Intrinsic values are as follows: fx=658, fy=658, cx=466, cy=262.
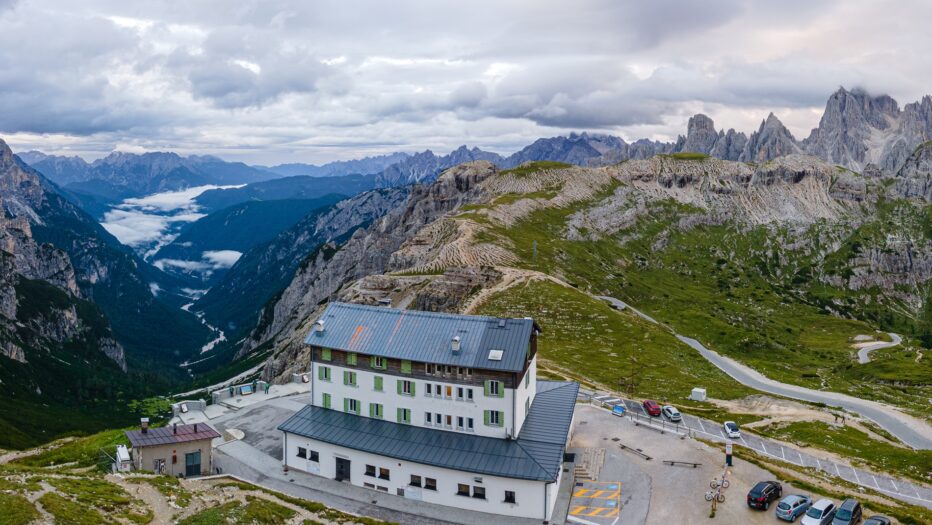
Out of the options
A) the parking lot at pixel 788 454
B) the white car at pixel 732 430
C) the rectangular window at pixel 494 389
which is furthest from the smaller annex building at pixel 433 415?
the white car at pixel 732 430

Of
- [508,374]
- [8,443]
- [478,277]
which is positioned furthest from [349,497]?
[8,443]

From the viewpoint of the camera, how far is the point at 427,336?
67625 millimetres

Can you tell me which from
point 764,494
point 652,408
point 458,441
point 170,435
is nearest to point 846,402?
point 652,408

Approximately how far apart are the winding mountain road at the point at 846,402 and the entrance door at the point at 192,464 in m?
92.0

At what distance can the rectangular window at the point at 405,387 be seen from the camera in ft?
217

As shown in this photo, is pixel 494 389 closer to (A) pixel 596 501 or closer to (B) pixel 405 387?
(B) pixel 405 387

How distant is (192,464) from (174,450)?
7.86ft

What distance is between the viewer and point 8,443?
188375 millimetres

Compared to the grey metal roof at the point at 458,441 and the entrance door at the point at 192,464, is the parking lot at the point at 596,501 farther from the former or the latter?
the entrance door at the point at 192,464

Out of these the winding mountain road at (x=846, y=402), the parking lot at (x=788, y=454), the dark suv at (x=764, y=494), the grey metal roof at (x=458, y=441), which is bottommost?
the winding mountain road at (x=846, y=402)

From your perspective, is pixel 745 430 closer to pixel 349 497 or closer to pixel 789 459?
pixel 789 459

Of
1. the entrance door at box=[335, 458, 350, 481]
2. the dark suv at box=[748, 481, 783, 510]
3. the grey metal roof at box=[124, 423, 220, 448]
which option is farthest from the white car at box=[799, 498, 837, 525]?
the grey metal roof at box=[124, 423, 220, 448]

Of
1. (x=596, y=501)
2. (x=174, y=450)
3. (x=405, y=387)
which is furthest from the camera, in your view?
(x=405, y=387)

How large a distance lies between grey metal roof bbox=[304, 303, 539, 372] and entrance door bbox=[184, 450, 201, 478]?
51.6 feet
